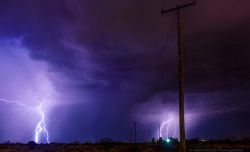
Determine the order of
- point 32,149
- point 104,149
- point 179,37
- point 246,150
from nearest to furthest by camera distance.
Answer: point 179,37
point 246,150
point 104,149
point 32,149

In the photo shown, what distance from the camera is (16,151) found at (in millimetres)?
38094

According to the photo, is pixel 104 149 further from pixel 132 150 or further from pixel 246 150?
pixel 246 150

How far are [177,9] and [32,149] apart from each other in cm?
3823

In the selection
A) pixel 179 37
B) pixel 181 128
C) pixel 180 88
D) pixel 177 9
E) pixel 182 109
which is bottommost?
pixel 181 128

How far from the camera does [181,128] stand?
42.4 feet

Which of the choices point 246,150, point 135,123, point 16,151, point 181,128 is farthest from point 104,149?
point 135,123

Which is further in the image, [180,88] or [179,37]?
[179,37]

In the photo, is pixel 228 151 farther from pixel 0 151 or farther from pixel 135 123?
pixel 135 123

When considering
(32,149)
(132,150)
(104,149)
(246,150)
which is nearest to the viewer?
A: (246,150)

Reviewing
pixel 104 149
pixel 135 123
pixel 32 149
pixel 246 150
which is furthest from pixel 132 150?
pixel 135 123

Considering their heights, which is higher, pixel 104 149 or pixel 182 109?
pixel 182 109

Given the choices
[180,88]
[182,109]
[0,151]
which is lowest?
[0,151]

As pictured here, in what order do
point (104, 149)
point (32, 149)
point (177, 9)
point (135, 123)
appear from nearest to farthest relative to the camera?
point (177, 9)
point (104, 149)
point (32, 149)
point (135, 123)

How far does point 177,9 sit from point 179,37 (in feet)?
10.5
